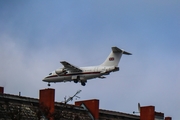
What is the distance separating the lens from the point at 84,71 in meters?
98.1

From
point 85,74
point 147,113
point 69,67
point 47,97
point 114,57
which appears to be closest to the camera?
point 47,97

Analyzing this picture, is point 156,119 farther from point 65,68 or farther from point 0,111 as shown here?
point 0,111

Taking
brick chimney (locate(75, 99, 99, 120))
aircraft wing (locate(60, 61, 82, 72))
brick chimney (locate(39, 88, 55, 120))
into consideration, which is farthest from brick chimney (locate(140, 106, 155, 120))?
aircraft wing (locate(60, 61, 82, 72))

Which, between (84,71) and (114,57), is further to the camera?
(84,71)

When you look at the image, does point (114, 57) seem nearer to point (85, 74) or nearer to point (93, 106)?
point (85, 74)

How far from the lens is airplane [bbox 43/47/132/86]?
313 feet

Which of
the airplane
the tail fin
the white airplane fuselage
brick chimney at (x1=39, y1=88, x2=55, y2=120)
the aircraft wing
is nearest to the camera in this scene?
brick chimney at (x1=39, y1=88, x2=55, y2=120)

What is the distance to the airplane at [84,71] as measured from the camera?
95431 millimetres

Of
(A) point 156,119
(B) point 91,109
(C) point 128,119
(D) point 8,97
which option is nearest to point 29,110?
(D) point 8,97

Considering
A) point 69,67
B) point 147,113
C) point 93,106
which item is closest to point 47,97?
point 93,106

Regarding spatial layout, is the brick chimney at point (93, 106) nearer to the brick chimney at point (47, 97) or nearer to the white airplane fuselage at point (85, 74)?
the brick chimney at point (47, 97)

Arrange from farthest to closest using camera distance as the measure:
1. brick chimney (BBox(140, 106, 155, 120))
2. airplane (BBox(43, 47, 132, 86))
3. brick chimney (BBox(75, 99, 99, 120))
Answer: airplane (BBox(43, 47, 132, 86)), brick chimney (BBox(140, 106, 155, 120)), brick chimney (BBox(75, 99, 99, 120))

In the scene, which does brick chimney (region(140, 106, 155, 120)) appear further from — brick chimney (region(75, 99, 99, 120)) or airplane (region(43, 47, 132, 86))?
airplane (region(43, 47, 132, 86))

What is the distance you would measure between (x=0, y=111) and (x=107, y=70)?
29.5 m
